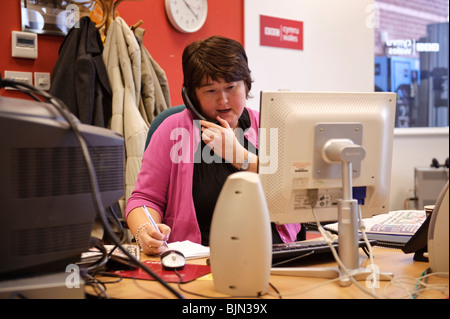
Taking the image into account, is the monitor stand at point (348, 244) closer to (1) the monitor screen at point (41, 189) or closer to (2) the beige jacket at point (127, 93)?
(1) the monitor screen at point (41, 189)

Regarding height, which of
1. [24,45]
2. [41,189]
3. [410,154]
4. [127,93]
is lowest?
[410,154]

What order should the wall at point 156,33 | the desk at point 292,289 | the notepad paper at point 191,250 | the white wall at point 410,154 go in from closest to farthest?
1. the desk at point 292,289
2. the notepad paper at point 191,250
3. the wall at point 156,33
4. the white wall at point 410,154

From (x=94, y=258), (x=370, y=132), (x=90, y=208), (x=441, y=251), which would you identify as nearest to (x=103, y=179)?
(x=90, y=208)

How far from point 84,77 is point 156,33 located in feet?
2.66

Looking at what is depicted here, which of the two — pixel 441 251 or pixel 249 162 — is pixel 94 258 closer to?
pixel 249 162

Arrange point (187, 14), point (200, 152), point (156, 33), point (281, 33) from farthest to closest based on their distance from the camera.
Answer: point (281, 33) < point (187, 14) < point (156, 33) < point (200, 152)

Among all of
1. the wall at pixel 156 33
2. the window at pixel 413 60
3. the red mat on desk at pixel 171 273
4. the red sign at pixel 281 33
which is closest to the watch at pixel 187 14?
the wall at pixel 156 33

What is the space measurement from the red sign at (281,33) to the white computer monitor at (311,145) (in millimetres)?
2539

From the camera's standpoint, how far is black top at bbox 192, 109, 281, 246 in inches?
68.5

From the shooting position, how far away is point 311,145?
116 cm

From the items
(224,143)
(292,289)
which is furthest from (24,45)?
(292,289)

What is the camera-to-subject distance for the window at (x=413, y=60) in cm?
450

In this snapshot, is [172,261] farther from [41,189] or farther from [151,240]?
[41,189]

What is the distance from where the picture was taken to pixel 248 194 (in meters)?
0.97
